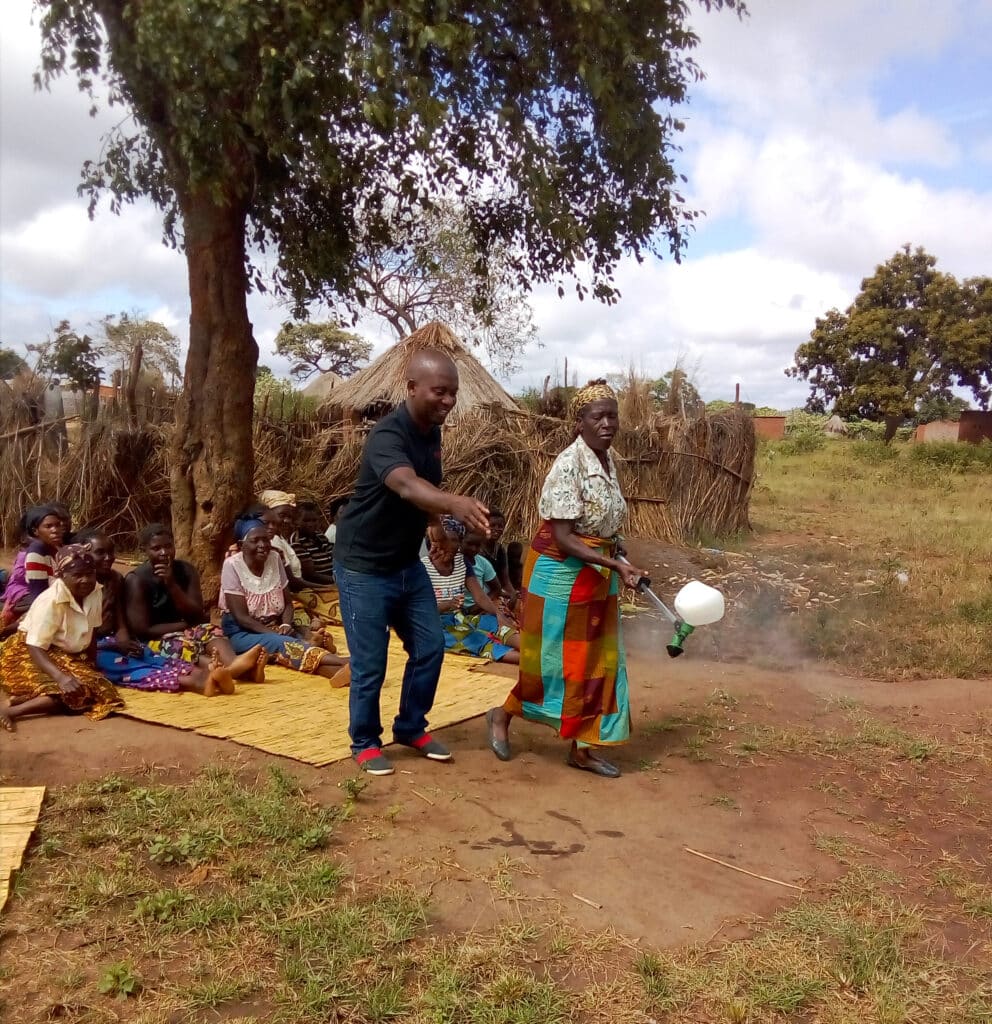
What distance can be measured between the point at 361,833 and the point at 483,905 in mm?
624

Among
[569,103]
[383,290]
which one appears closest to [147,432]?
[569,103]

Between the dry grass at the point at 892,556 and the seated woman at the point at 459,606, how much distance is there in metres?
2.28

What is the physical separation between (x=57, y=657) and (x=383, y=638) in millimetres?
1771

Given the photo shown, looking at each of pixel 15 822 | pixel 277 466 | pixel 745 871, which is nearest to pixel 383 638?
pixel 15 822

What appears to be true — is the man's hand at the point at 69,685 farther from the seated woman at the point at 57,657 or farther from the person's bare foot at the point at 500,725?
the person's bare foot at the point at 500,725

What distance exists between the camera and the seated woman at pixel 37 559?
4902 millimetres

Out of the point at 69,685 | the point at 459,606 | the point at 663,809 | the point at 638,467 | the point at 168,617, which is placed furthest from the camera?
the point at 638,467

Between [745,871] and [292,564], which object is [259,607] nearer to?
[292,564]

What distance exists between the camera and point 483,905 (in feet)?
8.57

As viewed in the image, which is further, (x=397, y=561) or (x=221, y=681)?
(x=221, y=681)

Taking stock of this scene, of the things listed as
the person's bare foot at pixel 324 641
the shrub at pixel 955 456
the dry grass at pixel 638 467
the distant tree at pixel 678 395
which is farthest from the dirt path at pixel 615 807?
the shrub at pixel 955 456

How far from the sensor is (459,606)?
6000 mm

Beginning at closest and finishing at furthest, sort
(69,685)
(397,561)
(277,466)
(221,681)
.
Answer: (397,561), (69,685), (221,681), (277,466)

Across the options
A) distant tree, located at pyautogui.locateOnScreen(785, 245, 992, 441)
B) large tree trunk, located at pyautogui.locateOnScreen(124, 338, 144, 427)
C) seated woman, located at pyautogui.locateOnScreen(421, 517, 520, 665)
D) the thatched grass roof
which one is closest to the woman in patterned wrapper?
seated woman, located at pyautogui.locateOnScreen(421, 517, 520, 665)
